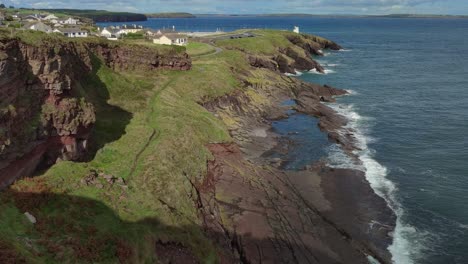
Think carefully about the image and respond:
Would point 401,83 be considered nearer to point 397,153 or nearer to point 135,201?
point 397,153

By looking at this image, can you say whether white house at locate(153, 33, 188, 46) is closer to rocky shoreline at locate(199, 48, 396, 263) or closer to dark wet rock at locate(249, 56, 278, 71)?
dark wet rock at locate(249, 56, 278, 71)

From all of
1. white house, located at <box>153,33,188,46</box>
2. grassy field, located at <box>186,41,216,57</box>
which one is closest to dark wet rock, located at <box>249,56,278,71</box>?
grassy field, located at <box>186,41,216,57</box>

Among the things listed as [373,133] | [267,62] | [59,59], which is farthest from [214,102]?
[267,62]

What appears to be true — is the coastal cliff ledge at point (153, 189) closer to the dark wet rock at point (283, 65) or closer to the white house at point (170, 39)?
the white house at point (170, 39)

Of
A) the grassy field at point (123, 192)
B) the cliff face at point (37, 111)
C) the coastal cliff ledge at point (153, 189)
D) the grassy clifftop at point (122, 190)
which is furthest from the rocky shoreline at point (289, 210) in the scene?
the cliff face at point (37, 111)

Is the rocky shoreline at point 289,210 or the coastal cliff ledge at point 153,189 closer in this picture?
the coastal cliff ledge at point 153,189

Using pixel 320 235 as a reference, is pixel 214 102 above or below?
above
